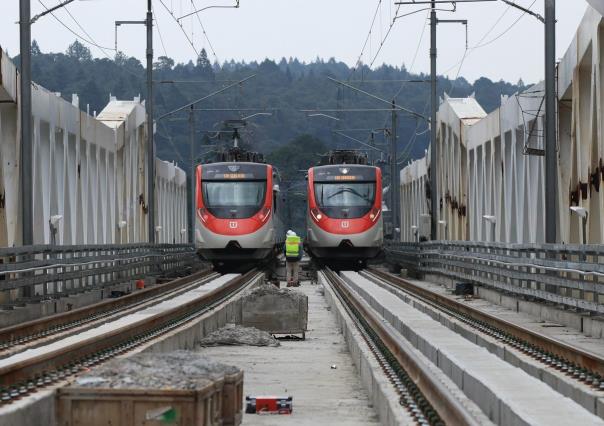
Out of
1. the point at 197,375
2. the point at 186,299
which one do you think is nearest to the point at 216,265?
the point at 186,299

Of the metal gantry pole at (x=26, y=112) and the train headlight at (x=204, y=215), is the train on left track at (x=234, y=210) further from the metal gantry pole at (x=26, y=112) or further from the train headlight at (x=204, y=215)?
the metal gantry pole at (x=26, y=112)

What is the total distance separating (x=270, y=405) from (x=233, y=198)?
3111cm

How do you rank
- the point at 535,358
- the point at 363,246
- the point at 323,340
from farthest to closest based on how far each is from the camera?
the point at 363,246, the point at 323,340, the point at 535,358

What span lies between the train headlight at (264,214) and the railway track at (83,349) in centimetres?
1601

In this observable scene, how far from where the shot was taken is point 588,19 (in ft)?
95.8

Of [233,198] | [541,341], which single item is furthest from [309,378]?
[233,198]

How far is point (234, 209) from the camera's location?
42.6 metres

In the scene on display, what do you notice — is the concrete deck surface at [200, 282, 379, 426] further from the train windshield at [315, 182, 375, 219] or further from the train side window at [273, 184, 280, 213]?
the train windshield at [315, 182, 375, 219]

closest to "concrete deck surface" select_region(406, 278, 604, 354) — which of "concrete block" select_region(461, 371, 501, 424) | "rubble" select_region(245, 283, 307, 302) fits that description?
"rubble" select_region(245, 283, 307, 302)

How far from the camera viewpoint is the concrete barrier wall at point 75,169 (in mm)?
31047

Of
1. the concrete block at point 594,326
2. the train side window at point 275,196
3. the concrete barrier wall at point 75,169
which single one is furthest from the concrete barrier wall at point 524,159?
the concrete barrier wall at point 75,169

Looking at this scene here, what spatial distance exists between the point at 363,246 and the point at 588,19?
17.7 meters

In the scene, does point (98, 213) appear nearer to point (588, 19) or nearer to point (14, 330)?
point (588, 19)

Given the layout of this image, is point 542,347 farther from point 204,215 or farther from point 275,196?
point 275,196
